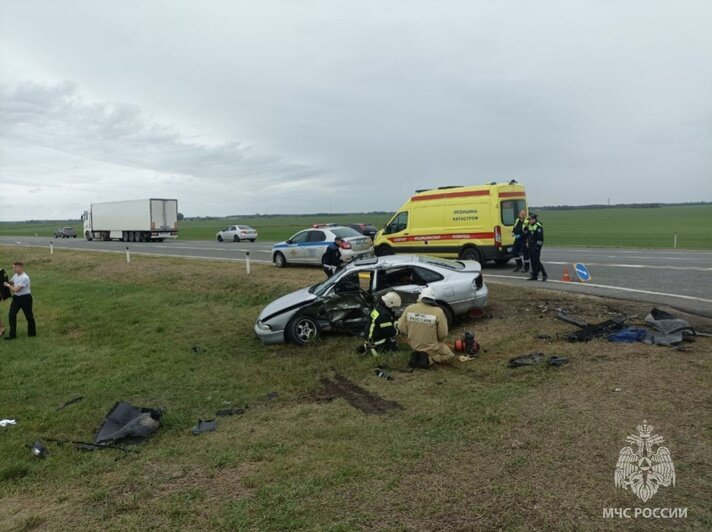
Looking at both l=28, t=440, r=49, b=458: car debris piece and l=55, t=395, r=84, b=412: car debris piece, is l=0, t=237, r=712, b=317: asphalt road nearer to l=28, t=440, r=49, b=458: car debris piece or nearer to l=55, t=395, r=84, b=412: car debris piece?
l=55, t=395, r=84, b=412: car debris piece

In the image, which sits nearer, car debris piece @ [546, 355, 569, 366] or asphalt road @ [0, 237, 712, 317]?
car debris piece @ [546, 355, 569, 366]

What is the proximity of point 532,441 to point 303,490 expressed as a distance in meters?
2.08

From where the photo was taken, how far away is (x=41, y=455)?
5.77 metres

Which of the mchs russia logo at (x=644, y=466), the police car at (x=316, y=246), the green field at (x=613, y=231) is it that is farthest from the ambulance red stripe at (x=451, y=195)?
the green field at (x=613, y=231)

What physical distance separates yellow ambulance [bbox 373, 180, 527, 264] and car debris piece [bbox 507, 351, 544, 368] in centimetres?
874

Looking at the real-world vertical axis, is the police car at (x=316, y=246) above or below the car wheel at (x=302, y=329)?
above

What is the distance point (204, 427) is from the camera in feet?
20.6

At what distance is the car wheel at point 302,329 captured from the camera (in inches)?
388

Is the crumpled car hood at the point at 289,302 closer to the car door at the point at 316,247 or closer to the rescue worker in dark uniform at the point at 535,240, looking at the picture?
the rescue worker in dark uniform at the point at 535,240

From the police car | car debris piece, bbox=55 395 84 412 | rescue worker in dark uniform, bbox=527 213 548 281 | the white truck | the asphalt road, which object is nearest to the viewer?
car debris piece, bbox=55 395 84 412

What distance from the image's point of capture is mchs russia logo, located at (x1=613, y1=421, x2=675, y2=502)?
385cm

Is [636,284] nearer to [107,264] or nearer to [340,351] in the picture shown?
[340,351]

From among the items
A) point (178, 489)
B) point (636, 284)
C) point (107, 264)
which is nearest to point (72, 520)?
point (178, 489)

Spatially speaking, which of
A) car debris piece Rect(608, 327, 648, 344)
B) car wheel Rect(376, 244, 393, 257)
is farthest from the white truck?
car debris piece Rect(608, 327, 648, 344)
